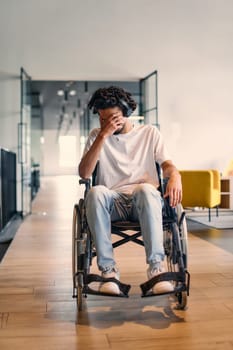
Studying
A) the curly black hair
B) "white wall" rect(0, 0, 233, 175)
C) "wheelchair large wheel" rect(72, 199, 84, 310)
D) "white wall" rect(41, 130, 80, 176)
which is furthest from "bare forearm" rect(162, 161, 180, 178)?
"white wall" rect(41, 130, 80, 176)

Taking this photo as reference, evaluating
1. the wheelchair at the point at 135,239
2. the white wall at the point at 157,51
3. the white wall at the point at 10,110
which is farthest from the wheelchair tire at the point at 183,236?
the white wall at the point at 157,51

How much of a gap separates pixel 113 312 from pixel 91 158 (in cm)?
70

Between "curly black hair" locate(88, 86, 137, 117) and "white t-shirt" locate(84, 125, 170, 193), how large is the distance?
0.46 ft

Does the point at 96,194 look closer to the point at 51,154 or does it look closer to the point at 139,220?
the point at 139,220

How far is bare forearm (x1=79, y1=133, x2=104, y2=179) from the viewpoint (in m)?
2.32

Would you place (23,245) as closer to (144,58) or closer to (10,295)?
(10,295)

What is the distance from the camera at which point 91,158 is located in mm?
2324

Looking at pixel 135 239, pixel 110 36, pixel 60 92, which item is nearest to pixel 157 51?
pixel 110 36

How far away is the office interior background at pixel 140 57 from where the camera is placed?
6.90 m

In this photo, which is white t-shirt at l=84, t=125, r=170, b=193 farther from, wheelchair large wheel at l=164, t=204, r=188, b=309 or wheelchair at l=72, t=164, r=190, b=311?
wheelchair large wheel at l=164, t=204, r=188, b=309

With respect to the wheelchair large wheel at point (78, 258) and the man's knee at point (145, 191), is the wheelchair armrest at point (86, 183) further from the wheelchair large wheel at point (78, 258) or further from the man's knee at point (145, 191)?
the man's knee at point (145, 191)

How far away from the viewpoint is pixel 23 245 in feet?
13.7

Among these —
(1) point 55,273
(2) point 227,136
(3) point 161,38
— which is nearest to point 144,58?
(3) point 161,38

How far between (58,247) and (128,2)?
4240 millimetres
